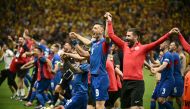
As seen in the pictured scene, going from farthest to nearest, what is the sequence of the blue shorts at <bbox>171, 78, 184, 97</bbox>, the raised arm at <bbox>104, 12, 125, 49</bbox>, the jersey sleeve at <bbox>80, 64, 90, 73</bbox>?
the blue shorts at <bbox>171, 78, 184, 97</bbox> → the jersey sleeve at <bbox>80, 64, 90, 73</bbox> → the raised arm at <bbox>104, 12, 125, 49</bbox>

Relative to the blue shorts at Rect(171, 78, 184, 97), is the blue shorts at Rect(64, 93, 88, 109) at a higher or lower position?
lower

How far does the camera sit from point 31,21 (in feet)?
124

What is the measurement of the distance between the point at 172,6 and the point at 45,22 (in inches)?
362

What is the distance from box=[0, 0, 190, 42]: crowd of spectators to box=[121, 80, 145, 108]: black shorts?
2610 centimetres

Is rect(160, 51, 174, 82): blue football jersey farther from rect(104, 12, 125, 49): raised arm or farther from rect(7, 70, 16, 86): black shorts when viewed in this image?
rect(7, 70, 16, 86): black shorts

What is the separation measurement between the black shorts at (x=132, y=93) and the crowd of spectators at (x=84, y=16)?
26099 mm

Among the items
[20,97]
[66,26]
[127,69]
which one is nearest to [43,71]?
[20,97]

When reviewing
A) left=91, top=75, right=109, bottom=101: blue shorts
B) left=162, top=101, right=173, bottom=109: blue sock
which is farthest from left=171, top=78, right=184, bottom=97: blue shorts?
left=91, top=75, right=109, bottom=101: blue shorts

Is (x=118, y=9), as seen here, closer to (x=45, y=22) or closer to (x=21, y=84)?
(x=45, y=22)

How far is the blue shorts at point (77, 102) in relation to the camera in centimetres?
987

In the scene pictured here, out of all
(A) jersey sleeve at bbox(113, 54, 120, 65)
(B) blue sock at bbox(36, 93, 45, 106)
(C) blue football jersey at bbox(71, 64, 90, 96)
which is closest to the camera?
(C) blue football jersey at bbox(71, 64, 90, 96)

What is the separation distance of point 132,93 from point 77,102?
1298 millimetres

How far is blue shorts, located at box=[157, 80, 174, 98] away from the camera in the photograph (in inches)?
467

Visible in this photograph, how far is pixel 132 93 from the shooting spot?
916 centimetres
